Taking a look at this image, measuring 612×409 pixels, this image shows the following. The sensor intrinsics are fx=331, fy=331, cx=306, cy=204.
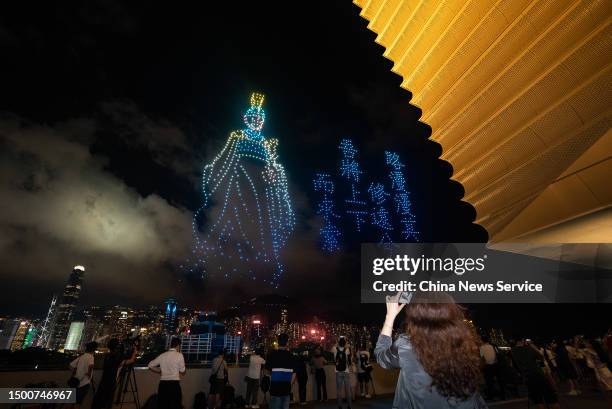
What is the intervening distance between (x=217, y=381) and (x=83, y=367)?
3.45m

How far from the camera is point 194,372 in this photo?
984 centimetres

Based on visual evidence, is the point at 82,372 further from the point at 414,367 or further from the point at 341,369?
the point at 414,367

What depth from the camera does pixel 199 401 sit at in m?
9.28

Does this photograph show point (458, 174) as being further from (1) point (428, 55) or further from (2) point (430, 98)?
(1) point (428, 55)

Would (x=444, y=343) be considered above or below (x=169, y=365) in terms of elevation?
above

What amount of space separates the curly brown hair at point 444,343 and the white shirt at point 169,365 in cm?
594

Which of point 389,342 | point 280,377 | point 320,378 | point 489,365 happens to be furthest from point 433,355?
point 320,378

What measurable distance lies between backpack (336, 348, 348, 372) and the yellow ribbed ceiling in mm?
7079

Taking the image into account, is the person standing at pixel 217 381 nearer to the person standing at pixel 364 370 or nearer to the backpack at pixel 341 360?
the backpack at pixel 341 360

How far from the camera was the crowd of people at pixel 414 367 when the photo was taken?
246 cm

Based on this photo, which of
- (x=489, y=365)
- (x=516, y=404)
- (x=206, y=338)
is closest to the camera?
(x=516, y=404)

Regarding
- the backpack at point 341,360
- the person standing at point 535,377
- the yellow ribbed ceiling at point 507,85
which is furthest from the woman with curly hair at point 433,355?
the backpack at point 341,360

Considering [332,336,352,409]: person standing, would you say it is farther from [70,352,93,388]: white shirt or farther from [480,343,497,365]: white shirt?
[70,352,93,388]: white shirt

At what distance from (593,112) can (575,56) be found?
0.55 metres
